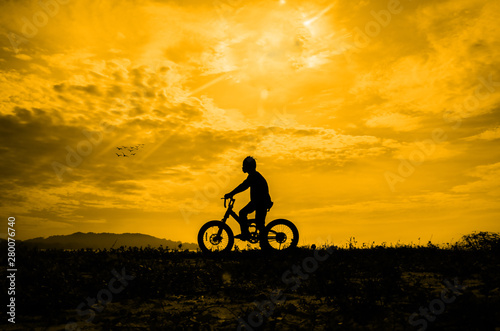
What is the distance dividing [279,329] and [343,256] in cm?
630

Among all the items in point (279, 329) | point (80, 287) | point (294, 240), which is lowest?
point (279, 329)

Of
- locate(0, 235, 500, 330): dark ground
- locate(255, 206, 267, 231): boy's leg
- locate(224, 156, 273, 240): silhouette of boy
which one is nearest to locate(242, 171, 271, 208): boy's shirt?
locate(224, 156, 273, 240): silhouette of boy

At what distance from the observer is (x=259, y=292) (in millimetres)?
8586

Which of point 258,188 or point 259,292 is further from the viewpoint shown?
point 258,188

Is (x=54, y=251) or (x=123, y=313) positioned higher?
(x=54, y=251)

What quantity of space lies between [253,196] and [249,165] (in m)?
1.08

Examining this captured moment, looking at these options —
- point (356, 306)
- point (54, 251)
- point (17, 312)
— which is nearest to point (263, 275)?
point (356, 306)

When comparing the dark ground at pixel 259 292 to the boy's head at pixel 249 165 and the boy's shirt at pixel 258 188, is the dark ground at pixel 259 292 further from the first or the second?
the boy's head at pixel 249 165

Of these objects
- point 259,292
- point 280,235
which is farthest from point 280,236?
point 259,292

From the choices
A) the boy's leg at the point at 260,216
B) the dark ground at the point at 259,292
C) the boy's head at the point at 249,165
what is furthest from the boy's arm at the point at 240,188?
the dark ground at the point at 259,292

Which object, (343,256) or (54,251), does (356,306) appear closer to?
(343,256)

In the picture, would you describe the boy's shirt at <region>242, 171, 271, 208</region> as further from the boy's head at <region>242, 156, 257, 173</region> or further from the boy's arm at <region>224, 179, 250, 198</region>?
the boy's head at <region>242, 156, 257, 173</region>

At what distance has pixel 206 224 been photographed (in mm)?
14180

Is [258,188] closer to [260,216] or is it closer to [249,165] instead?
[249,165]
